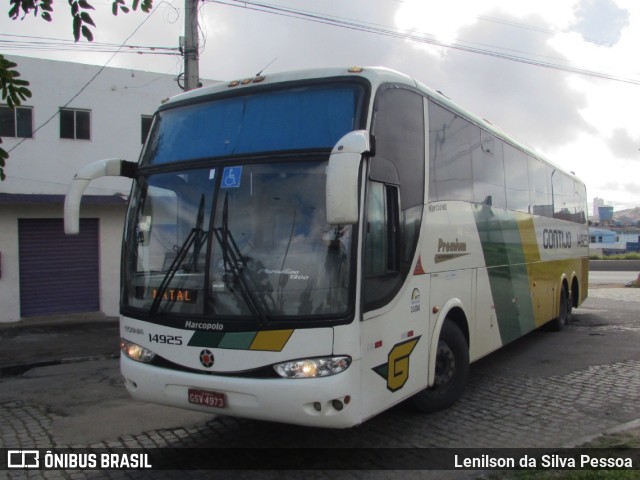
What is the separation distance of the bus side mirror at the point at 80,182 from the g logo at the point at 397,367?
113 inches

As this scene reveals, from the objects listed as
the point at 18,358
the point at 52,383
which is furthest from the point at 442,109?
the point at 18,358

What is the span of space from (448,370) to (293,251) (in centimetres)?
273

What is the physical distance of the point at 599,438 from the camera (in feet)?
16.9

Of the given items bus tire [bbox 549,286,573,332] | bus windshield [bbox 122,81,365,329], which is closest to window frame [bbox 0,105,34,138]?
bus windshield [bbox 122,81,365,329]

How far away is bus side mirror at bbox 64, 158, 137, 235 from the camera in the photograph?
16.6 ft

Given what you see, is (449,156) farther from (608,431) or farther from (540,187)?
(540,187)

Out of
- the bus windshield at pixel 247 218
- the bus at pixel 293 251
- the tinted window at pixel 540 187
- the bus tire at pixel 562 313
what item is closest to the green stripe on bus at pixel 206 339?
the bus at pixel 293 251

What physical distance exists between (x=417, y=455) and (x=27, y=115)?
13145 mm

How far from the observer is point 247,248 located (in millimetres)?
4488

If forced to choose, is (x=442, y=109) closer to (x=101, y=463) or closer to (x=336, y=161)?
(x=336, y=161)

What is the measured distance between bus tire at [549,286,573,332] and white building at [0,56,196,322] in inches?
414

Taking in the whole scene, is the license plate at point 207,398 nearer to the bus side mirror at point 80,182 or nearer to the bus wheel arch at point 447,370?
the bus side mirror at point 80,182

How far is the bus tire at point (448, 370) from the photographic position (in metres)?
5.98

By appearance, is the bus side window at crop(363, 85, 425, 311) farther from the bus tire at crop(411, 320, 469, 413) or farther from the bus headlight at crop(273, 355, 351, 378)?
the bus tire at crop(411, 320, 469, 413)
